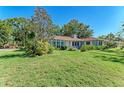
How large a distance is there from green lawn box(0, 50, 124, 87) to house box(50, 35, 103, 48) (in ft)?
2.23

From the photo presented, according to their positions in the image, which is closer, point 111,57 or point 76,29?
point 76,29

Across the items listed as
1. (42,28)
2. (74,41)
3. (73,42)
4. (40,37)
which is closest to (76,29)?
(74,41)

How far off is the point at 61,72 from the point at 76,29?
8.13 feet

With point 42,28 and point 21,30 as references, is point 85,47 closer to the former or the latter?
point 42,28

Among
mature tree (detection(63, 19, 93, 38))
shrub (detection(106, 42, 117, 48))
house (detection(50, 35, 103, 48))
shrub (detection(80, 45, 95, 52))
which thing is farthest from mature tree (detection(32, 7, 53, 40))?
shrub (detection(106, 42, 117, 48))

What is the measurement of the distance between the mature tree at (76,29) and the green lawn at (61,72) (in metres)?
0.94

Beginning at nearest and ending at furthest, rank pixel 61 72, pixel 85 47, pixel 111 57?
1. pixel 61 72
2. pixel 111 57
3. pixel 85 47

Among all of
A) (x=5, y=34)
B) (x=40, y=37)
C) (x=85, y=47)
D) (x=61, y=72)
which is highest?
(x=5, y=34)

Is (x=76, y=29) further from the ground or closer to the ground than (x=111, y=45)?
further from the ground

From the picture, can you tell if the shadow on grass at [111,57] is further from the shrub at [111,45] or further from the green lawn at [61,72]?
the shrub at [111,45]

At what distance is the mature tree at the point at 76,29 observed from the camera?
743 centimetres

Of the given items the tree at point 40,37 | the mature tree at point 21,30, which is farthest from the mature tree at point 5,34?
the tree at point 40,37

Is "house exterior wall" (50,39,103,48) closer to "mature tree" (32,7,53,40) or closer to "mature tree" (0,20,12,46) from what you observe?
"mature tree" (32,7,53,40)

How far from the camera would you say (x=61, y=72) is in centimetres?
630
